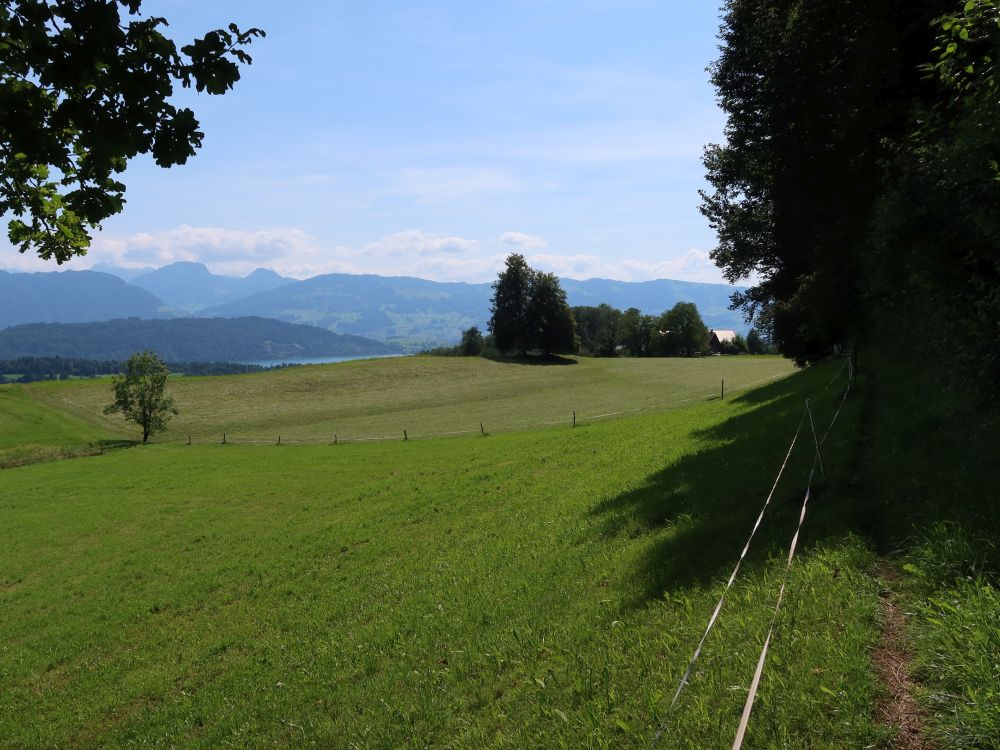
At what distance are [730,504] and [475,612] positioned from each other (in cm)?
538

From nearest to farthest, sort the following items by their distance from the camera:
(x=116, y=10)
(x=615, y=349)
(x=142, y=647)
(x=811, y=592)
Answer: (x=116, y=10), (x=811, y=592), (x=142, y=647), (x=615, y=349)

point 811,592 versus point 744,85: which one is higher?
point 744,85

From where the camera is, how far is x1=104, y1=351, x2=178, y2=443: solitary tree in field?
57188mm

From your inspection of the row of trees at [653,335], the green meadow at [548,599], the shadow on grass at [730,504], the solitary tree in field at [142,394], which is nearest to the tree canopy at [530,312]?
the row of trees at [653,335]

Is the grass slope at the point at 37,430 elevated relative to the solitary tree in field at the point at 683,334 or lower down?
lower down

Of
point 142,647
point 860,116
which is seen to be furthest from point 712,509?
point 860,116

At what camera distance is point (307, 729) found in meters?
8.45

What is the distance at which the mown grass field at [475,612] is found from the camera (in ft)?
20.4

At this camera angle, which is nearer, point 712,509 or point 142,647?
point 712,509

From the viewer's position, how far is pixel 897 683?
5176 mm

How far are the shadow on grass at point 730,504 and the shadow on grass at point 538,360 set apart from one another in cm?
8996

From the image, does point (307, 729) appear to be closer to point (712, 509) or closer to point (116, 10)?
point (712, 509)

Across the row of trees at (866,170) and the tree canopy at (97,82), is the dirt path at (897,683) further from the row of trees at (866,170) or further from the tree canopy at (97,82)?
the tree canopy at (97,82)

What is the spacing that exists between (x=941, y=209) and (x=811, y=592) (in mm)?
8836
